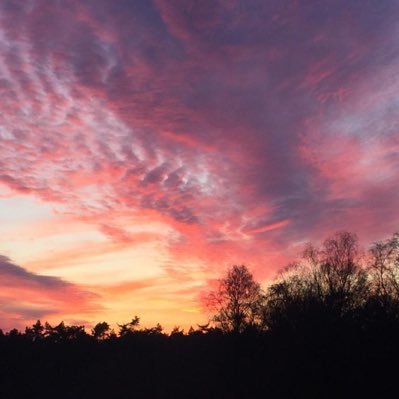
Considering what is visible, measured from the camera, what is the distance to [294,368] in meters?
38.3

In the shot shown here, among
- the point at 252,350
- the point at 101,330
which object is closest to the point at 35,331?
the point at 101,330

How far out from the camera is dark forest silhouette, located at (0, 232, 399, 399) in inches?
1337

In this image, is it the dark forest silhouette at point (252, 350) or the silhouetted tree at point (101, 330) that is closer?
the dark forest silhouette at point (252, 350)

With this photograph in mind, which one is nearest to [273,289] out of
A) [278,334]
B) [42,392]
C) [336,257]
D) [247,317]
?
[247,317]

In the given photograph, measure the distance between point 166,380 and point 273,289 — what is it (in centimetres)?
1996

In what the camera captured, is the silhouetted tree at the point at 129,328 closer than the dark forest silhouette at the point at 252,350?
No

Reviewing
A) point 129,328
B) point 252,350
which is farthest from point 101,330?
point 252,350

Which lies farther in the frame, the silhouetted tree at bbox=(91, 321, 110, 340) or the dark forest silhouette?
the silhouetted tree at bbox=(91, 321, 110, 340)

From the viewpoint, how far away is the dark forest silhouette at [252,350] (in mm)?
33969

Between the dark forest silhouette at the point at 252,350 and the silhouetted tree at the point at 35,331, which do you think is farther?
the silhouetted tree at the point at 35,331

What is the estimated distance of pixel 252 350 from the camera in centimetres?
5200

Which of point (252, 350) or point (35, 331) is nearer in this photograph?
point (252, 350)

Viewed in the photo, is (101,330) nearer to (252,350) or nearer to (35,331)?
(35,331)

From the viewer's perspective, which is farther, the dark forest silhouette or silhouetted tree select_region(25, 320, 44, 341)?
silhouetted tree select_region(25, 320, 44, 341)
